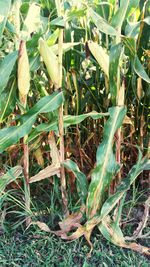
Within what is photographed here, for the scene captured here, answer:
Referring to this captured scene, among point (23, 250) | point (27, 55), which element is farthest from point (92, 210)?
point (27, 55)

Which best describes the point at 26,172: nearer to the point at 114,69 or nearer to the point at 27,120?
the point at 27,120

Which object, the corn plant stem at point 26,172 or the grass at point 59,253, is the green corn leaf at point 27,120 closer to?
the corn plant stem at point 26,172

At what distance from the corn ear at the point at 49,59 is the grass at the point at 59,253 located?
706 mm

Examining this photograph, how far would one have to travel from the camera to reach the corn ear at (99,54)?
1.71 m

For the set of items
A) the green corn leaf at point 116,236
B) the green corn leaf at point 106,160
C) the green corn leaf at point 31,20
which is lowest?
the green corn leaf at point 116,236

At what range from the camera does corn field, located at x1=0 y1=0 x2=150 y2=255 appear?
1730 mm

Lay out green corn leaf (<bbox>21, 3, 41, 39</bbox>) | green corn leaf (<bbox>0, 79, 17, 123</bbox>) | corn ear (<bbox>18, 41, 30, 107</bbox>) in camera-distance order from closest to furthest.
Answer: corn ear (<bbox>18, 41, 30, 107</bbox>), green corn leaf (<bbox>0, 79, 17, 123</bbox>), green corn leaf (<bbox>21, 3, 41, 39</bbox>)

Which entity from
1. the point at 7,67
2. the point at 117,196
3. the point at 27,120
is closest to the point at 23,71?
the point at 7,67

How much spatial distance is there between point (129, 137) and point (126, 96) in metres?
0.21

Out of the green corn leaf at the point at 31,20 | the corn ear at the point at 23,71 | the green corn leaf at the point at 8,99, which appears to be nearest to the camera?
the corn ear at the point at 23,71

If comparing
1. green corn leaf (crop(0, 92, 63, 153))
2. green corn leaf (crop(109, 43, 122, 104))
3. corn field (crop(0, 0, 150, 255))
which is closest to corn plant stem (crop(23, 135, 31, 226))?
corn field (crop(0, 0, 150, 255))

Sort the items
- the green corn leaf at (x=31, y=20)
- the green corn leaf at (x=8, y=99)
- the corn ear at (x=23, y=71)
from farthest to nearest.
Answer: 1. the green corn leaf at (x=31, y=20)
2. the green corn leaf at (x=8, y=99)
3. the corn ear at (x=23, y=71)

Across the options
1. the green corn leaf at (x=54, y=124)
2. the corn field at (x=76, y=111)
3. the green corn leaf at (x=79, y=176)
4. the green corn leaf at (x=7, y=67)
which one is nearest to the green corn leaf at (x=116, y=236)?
the corn field at (x=76, y=111)

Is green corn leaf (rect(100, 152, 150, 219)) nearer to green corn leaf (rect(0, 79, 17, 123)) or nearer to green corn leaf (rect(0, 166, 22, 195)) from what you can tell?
green corn leaf (rect(0, 166, 22, 195))
